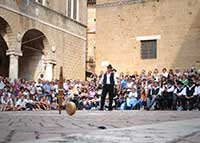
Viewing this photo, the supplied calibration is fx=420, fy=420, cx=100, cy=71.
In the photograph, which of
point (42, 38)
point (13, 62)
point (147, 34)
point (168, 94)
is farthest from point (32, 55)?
point (168, 94)

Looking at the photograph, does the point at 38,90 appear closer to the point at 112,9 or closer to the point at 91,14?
the point at 112,9

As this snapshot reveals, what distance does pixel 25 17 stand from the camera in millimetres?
24516

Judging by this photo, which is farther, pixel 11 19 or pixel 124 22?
pixel 124 22

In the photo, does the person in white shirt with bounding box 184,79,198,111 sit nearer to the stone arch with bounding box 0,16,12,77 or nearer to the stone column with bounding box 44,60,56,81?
the stone arch with bounding box 0,16,12,77

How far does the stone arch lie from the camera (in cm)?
2346

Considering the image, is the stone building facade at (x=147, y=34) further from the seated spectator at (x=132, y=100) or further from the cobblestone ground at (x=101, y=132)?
the cobblestone ground at (x=101, y=132)

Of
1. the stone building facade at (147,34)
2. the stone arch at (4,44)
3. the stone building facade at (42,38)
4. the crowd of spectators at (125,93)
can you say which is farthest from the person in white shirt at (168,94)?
the stone arch at (4,44)

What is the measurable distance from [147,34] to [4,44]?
9.73 m

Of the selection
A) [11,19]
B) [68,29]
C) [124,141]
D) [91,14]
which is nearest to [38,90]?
[11,19]

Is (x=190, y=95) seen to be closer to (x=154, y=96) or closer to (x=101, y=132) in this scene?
(x=154, y=96)

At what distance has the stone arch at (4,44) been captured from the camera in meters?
23.5

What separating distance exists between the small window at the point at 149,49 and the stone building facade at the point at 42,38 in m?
4.80

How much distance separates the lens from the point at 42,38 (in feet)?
88.4

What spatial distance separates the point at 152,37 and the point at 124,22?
2.59 metres
